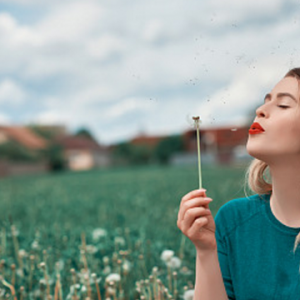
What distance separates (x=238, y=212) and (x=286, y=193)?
0.22 meters

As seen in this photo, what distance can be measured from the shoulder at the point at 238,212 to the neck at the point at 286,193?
8 centimetres

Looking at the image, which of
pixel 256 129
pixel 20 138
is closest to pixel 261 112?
pixel 256 129

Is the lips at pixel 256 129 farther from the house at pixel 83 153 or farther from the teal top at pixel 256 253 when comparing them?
the house at pixel 83 153

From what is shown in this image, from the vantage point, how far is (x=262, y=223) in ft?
5.81

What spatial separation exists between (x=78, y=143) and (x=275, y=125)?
67754mm

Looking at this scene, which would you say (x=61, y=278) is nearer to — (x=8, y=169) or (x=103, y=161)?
(x=8, y=169)

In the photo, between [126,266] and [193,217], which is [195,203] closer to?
[193,217]

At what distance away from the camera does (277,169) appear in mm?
1660

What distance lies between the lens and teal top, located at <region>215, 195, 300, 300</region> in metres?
1.70

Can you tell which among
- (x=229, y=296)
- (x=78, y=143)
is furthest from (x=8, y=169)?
(x=78, y=143)

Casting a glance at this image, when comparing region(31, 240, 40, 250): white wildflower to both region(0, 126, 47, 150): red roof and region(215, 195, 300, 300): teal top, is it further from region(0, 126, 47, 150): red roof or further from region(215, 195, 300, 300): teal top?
region(0, 126, 47, 150): red roof

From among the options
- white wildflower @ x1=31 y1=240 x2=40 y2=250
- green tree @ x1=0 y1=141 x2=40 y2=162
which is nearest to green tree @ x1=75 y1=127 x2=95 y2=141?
green tree @ x1=0 y1=141 x2=40 y2=162

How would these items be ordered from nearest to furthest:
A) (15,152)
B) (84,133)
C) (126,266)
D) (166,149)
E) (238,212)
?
(238,212) < (126,266) < (15,152) < (166,149) < (84,133)

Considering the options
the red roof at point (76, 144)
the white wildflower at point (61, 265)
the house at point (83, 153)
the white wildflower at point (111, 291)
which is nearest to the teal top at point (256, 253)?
the white wildflower at point (111, 291)
